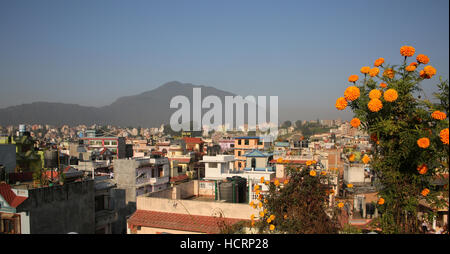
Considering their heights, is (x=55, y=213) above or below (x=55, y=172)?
below

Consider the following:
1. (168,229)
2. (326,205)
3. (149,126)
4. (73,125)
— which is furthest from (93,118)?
(326,205)

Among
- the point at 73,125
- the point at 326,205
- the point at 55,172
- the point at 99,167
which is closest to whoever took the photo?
the point at 326,205

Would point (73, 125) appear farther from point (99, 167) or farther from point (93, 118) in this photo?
point (99, 167)

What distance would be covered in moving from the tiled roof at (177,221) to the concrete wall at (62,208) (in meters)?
3.02

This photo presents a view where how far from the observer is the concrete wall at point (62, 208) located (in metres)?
11.5

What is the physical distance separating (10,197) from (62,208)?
1.95m

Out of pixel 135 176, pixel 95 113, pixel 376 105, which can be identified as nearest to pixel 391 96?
pixel 376 105

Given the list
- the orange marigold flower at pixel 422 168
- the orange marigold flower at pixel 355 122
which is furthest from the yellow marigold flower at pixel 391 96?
the orange marigold flower at pixel 422 168

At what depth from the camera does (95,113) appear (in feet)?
212

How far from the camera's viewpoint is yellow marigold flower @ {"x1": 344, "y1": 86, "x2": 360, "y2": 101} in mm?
4285

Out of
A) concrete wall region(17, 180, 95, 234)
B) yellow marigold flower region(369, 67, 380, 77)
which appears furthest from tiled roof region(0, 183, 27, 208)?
yellow marigold flower region(369, 67, 380, 77)

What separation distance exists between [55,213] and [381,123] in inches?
460

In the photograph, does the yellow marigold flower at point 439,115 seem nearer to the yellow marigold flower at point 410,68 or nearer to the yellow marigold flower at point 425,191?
the yellow marigold flower at point 410,68

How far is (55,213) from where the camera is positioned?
12.4 m
